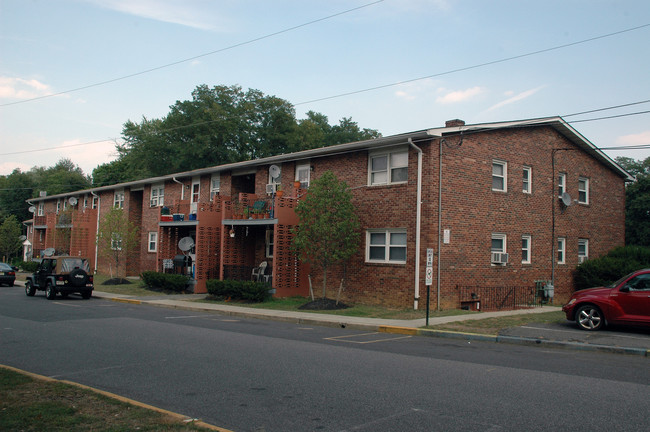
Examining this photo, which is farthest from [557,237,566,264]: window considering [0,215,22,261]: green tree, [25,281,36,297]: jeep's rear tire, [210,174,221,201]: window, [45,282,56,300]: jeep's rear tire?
[0,215,22,261]: green tree

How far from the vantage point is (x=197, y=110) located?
5350 cm

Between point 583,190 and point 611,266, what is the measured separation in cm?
425

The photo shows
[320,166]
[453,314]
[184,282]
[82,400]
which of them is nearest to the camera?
[82,400]

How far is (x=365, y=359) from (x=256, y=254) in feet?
53.8

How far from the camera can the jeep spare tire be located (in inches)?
910

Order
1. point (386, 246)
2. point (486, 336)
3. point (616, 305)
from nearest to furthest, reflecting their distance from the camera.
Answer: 1. point (486, 336)
2. point (616, 305)
3. point (386, 246)

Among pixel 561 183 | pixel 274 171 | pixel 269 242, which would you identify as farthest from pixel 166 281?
pixel 561 183

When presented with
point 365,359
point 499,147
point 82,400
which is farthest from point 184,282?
point 82,400

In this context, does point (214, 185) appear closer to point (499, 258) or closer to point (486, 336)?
point (499, 258)

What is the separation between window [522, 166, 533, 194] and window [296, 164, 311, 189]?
30.2 feet

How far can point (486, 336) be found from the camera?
1309 cm

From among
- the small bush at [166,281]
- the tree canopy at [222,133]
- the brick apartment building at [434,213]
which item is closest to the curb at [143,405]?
the brick apartment building at [434,213]

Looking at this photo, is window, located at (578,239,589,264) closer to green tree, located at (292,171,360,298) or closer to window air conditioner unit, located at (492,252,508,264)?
window air conditioner unit, located at (492,252,508,264)

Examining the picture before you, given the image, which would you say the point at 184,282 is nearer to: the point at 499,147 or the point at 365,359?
the point at 499,147
